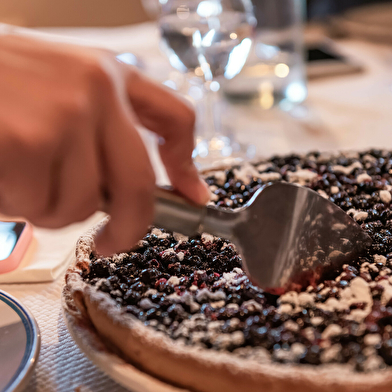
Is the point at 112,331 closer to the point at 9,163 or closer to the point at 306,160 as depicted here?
the point at 9,163

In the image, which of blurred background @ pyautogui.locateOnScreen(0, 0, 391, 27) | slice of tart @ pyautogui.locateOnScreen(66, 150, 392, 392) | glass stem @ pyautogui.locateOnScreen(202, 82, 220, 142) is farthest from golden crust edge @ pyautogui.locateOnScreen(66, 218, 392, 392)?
blurred background @ pyautogui.locateOnScreen(0, 0, 391, 27)

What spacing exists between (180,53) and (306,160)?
1.62ft

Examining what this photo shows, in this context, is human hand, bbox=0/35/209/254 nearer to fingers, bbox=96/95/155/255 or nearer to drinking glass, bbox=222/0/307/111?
fingers, bbox=96/95/155/255

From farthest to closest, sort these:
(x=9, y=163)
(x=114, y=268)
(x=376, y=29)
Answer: (x=376, y=29) → (x=114, y=268) → (x=9, y=163)

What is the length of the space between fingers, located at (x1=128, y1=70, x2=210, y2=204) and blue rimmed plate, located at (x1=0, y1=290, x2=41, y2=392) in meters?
0.25

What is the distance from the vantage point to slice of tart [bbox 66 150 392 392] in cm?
42

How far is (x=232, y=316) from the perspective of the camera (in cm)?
51

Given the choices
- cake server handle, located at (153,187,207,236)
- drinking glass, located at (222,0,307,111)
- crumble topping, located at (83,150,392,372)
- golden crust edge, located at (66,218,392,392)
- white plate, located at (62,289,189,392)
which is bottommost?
white plate, located at (62,289,189,392)

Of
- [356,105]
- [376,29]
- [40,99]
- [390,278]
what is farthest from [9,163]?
[376,29]

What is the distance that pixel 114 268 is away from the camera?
609 millimetres

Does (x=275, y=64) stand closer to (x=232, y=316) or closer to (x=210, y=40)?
(x=210, y=40)

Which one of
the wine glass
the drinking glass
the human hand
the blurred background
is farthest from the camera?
the blurred background

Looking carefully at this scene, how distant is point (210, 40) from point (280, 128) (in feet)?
1.30

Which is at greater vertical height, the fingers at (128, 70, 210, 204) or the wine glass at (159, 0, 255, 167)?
the wine glass at (159, 0, 255, 167)
